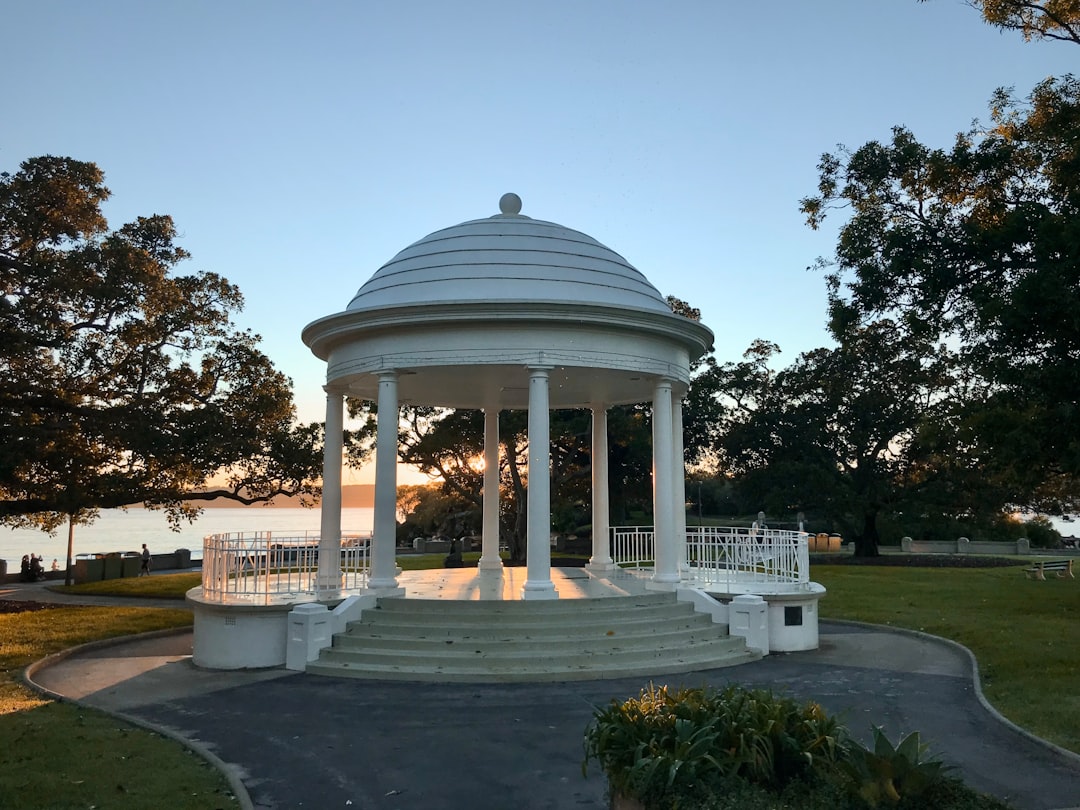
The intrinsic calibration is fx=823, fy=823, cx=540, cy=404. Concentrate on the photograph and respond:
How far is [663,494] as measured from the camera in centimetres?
1681

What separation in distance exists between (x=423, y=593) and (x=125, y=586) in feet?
61.0

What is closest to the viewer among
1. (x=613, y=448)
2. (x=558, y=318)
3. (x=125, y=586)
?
(x=558, y=318)

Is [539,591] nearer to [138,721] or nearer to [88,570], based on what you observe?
[138,721]

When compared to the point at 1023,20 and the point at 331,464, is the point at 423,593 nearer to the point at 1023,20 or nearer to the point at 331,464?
the point at 331,464

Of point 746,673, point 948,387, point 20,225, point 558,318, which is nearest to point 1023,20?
point 558,318

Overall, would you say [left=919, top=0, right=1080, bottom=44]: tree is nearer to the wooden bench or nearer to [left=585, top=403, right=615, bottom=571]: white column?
[left=585, top=403, right=615, bottom=571]: white column

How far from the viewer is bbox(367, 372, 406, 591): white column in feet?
51.6

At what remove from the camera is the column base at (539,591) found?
15.0 meters

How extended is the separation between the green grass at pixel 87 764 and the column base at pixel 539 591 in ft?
23.0

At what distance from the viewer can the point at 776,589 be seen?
15859 mm

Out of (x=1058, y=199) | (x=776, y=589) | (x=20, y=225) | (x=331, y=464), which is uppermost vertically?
(x=20, y=225)

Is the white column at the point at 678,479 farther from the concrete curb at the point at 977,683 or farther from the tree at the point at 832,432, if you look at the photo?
the tree at the point at 832,432

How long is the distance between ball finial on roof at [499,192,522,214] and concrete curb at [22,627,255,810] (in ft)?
40.9

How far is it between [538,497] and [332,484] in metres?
4.87
